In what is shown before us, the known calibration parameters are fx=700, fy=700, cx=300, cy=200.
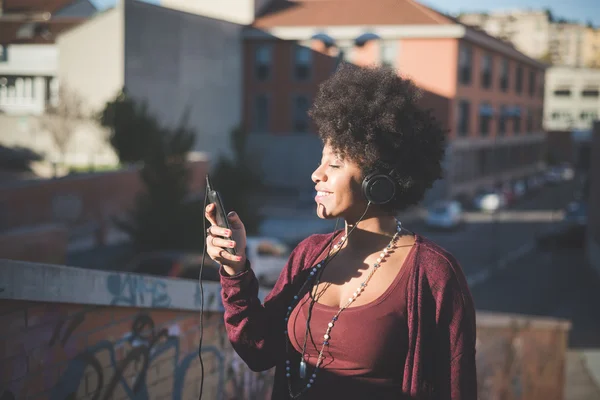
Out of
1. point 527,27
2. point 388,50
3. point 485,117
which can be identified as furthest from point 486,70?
point 527,27

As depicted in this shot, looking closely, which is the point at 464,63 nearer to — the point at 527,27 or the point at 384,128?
the point at 384,128

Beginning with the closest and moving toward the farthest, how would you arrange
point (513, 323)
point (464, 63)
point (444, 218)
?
1. point (513, 323)
2. point (444, 218)
3. point (464, 63)

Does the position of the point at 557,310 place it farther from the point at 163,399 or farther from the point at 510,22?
the point at 510,22

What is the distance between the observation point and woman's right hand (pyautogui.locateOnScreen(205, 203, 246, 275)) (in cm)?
243

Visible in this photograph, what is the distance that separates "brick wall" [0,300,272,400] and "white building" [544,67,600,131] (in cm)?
7785

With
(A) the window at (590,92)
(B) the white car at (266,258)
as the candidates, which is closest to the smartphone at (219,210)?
(B) the white car at (266,258)

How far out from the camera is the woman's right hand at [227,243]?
2426mm

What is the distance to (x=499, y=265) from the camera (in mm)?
26438

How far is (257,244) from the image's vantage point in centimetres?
1691

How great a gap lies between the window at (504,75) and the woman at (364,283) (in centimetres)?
4778

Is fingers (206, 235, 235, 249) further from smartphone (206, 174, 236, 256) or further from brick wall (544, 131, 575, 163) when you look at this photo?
brick wall (544, 131, 575, 163)

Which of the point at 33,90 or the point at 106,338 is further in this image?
the point at 33,90

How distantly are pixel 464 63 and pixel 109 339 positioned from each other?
39109 millimetres

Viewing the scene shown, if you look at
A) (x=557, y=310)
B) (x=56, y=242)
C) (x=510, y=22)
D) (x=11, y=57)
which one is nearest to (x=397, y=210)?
(x=56, y=242)
